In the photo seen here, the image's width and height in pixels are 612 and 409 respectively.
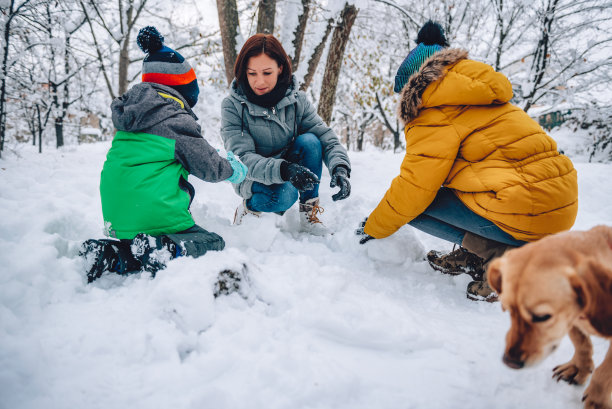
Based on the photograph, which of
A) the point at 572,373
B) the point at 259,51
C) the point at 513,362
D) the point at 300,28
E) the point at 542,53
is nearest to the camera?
the point at 513,362

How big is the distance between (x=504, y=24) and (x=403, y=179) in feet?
27.6

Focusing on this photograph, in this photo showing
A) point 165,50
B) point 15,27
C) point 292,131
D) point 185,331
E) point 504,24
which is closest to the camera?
point 185,331

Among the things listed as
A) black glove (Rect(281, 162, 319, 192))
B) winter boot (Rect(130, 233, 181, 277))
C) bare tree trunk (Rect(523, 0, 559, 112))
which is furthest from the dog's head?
bare tree trunk (Rect(523, 0, 559, 112))

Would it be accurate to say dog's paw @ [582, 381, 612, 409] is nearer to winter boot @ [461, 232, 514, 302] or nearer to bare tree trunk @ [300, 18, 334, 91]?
winter boot @ [461, 232, 514, 302]

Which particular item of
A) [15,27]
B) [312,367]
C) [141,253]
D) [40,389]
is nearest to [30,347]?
[40,389]

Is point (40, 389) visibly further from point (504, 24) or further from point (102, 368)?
point (504, 24)

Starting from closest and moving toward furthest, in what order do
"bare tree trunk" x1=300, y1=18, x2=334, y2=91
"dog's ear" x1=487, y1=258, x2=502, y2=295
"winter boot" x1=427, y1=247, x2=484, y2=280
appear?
"dog's ear" x1=487, y1=258, x2=502, y2=295, "winter boot" x1=427, y1=247, x2=484, y2=280, "bare tree trunk" x1=300, y1=18, x2=334, y2=91

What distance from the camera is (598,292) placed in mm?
724

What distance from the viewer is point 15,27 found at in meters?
4.26

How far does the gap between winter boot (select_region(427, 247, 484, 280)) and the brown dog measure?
0.98m

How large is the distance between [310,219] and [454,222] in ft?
3.79

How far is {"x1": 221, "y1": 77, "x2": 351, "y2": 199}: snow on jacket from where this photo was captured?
214 centimetres

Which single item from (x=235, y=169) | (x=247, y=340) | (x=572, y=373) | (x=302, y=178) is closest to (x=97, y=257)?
(x=235, y=169)

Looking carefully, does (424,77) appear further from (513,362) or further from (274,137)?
(513,362)
